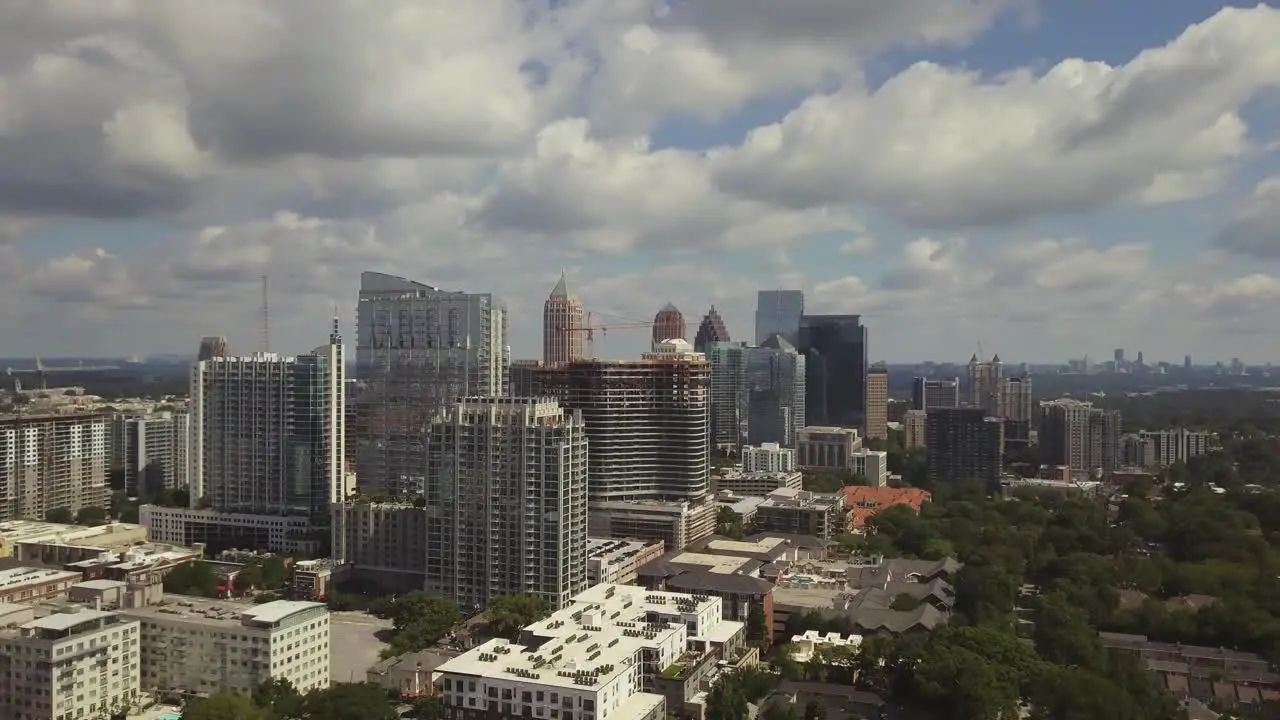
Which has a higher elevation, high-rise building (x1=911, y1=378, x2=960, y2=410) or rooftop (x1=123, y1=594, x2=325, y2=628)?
high-rise building (x1=911, y1=378, x2=960, y2=410)

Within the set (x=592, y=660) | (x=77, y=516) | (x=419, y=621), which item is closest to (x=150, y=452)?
(x=77, y=516)

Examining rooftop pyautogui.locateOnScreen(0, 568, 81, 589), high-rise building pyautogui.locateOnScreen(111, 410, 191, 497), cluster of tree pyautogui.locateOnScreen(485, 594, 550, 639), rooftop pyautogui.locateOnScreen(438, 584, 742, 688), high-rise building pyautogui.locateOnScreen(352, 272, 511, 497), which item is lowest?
cluster of tree pyautogui.locateOnScreen(485, 594, 550, 639)

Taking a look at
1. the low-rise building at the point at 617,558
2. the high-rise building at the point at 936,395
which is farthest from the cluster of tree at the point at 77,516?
the high-rise building at the point at 936,395

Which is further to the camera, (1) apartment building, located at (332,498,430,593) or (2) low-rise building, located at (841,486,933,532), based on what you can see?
(2) low-rise building, located at (841,486,933,532)

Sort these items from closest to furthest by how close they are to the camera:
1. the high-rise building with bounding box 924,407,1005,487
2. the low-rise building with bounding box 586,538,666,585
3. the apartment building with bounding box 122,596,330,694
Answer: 1. the apartment building with bounding box 122,596,330,694
2. the low-rise building with bounding box 586,538,666,585
3. the high-rise building with bounding box 924,407,1005,487

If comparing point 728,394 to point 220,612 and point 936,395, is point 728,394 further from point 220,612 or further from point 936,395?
point 220,612

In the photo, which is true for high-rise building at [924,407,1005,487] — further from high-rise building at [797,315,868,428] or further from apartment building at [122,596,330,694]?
apartment building at [122,596,330,694]

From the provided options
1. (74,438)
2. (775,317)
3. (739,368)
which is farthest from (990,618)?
(775,317)

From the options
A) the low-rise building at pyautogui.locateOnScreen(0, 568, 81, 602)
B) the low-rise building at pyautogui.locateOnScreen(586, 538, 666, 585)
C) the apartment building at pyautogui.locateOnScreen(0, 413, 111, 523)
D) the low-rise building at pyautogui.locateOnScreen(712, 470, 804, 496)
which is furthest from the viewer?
the low-rise building at pyautogui.locateOnScreen(712, 470, 804, 496)

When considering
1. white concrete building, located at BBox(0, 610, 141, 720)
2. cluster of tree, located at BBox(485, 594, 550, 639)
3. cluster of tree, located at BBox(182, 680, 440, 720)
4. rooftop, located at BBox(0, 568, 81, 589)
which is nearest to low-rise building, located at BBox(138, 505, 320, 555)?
rooftop, located at BBox(0, 568, 81, 589)
